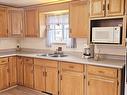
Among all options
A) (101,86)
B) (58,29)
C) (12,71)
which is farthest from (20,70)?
(101,86)

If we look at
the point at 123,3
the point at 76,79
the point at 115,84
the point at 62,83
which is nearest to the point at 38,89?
the point at 62,83

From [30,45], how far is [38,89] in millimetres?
1490

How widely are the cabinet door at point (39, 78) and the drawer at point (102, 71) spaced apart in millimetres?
1228

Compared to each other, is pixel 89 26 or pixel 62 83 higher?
pixel 89 26

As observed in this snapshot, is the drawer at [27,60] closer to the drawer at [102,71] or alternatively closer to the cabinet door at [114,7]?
the drawer at [102,71]

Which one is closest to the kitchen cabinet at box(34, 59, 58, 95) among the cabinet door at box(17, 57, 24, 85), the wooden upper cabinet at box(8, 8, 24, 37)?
the cabinet door at box(17, 57, 24, 85)

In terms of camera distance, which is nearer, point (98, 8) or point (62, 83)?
point (98, 8)

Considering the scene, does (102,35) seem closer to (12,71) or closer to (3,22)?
(12,71)

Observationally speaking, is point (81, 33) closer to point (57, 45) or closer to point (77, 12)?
point (77, 12)

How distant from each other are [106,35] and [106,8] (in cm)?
50

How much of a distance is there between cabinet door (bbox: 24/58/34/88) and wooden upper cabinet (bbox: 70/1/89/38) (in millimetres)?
1294

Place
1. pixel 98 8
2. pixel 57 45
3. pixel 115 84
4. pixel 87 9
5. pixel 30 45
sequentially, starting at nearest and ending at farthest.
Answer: pixel 115 84
pixel 98 8
pixel 87 9
pixel 57 45
pixel 30 45

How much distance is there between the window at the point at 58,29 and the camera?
4020 mm

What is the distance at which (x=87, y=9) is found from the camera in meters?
3.23
